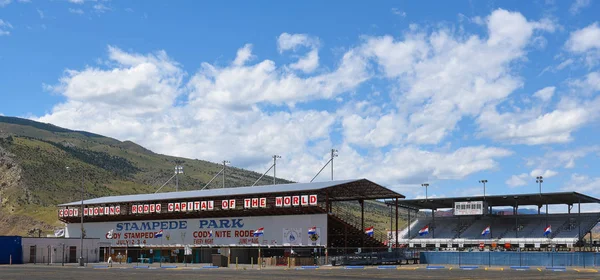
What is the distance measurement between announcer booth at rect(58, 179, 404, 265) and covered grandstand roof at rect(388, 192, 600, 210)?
57.7 feet

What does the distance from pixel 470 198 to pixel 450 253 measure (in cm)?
3258

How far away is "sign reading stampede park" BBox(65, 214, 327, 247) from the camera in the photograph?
264ft

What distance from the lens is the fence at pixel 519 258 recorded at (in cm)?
6259

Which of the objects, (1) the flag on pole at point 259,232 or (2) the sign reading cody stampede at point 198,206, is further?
(1) the flag on pole at point 259,232

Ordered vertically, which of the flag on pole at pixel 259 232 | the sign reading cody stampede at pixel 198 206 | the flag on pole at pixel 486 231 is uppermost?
the sign reading cody stampede at pixel 198 206

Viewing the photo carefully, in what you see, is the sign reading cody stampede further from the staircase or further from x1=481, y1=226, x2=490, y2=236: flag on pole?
x1=481, y1=226, x2=490, y2=236: flag on pole

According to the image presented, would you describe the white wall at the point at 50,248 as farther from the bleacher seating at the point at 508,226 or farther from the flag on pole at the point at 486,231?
the flag on pole at the point at 486,231

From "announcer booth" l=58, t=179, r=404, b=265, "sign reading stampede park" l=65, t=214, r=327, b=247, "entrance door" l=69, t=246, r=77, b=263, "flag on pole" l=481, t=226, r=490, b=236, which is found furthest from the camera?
"flag on pole" l=481, t=226, r=490, b=236

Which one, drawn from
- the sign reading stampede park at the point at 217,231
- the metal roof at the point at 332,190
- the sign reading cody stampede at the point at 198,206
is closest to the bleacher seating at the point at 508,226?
the metal roof at the point at 332,190

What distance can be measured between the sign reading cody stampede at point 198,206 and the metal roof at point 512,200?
27.6 m

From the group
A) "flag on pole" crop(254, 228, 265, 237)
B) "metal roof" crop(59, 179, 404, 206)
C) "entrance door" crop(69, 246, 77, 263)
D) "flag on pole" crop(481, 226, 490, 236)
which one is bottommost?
"entrance door" crop(69, 246, 77, 263)

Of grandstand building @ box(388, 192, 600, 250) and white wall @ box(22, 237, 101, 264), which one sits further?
grandstand building @ box(388, 192, 600, 250)

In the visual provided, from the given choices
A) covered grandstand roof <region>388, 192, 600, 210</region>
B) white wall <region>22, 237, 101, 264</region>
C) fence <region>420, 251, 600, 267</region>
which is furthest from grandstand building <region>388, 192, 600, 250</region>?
white wall <region>22, 237, 101, 264</region>

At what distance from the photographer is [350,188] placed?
267ft
